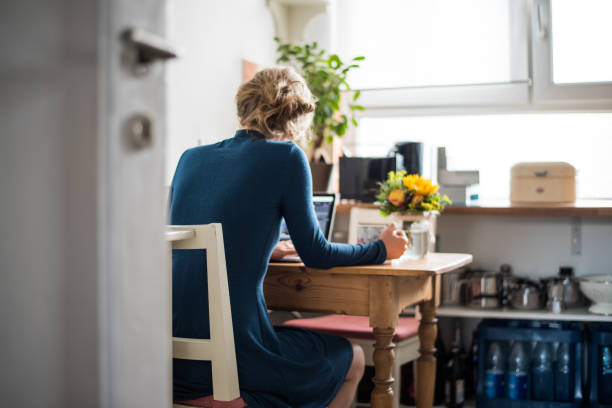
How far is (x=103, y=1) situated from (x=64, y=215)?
0.24 meters

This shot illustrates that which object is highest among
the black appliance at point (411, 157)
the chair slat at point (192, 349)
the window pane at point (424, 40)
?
the window pane at point (424, 40)

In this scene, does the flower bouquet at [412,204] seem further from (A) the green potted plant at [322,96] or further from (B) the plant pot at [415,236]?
(A) the green potted plant at [322,96]

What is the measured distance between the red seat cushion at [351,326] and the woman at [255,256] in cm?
65

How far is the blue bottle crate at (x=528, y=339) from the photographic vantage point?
8.64 feet

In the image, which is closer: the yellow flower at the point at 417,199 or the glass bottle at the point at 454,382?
the yellow flower at the point at 417,199

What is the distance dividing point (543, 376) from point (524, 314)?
27 cm

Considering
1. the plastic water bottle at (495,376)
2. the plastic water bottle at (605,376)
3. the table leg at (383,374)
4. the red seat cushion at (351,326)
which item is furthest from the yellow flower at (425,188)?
the plastic water bottle at (605,376)

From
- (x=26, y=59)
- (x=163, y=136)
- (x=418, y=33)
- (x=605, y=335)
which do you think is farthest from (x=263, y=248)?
(x=418, y=33)

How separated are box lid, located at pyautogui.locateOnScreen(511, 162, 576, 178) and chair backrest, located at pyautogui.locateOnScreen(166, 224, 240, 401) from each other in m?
1.82

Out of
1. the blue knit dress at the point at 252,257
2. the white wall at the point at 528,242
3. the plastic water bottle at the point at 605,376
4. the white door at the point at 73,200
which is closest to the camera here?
the white door at the point at 73,200

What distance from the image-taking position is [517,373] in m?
2.70

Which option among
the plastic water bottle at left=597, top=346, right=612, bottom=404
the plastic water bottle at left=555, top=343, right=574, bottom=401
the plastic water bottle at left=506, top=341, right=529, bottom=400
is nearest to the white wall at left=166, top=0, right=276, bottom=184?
the plastic water bottle at left=506, top=341, right=529, bottom=400

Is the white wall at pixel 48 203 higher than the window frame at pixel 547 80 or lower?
lower

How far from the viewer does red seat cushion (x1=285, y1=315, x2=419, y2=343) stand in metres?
2.34
